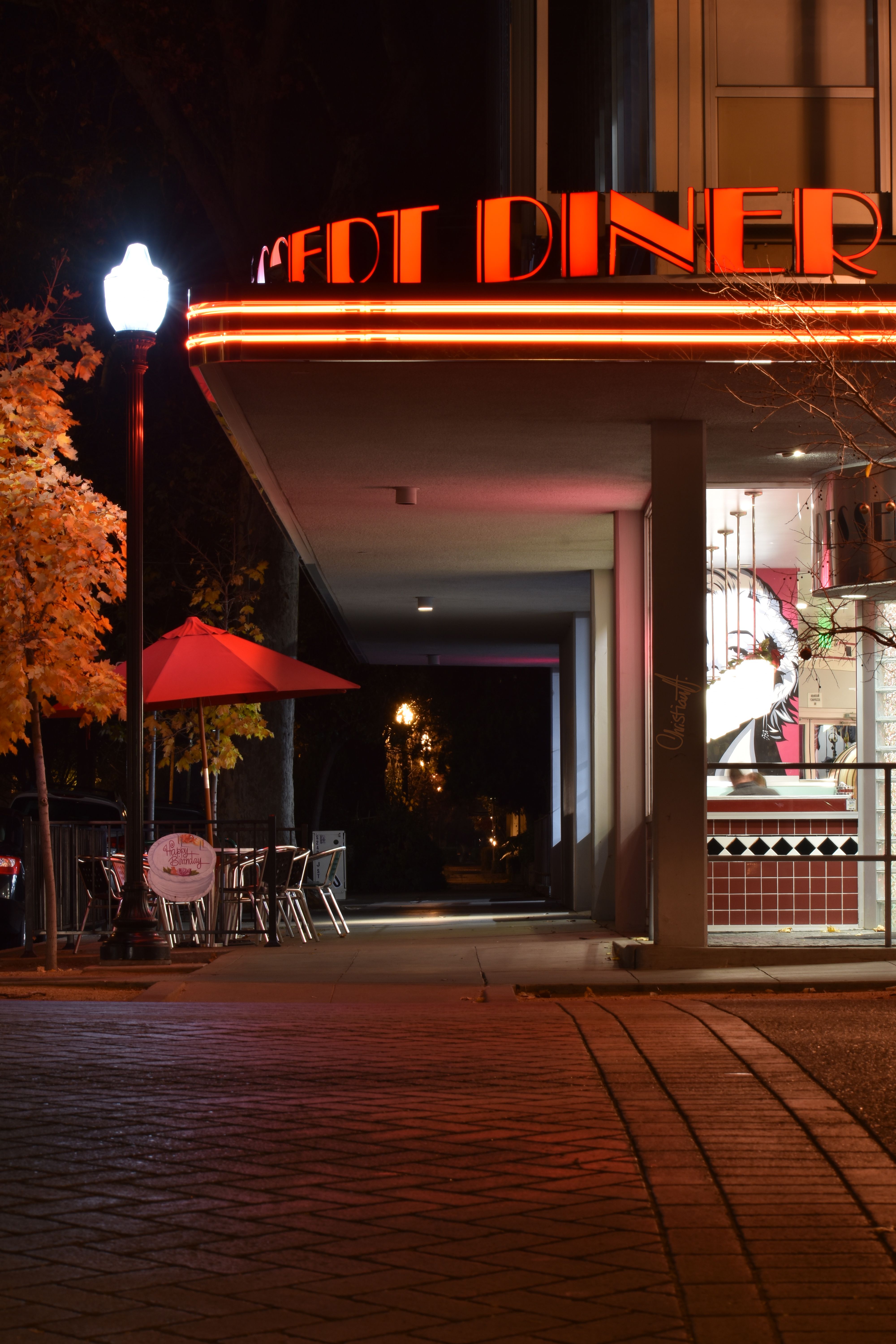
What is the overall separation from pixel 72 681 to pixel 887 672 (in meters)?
6.75

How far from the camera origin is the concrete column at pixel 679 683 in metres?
10.2

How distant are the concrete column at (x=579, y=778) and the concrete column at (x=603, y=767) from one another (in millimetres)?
752

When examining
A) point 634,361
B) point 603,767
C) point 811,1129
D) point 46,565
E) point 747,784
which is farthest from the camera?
point 603,767

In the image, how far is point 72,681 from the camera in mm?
10922

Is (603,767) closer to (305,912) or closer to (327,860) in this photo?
(305,912)

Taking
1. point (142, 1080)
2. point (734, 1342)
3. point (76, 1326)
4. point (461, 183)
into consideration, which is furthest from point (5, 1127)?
point (461, 183)

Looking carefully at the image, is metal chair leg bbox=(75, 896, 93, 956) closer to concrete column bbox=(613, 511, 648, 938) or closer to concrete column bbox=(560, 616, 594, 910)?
concrete column bbox=(613, 511, 648, 938)

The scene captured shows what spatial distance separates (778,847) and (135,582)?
5.58 m

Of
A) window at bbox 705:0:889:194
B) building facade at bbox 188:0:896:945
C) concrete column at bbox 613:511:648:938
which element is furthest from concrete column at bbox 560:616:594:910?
window at bbox 705:0:889:194

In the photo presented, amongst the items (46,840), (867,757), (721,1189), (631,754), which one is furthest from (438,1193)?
(631,754)

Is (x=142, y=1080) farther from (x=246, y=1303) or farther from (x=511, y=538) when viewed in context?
(x=511, y=538)

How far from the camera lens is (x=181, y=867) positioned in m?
11.9

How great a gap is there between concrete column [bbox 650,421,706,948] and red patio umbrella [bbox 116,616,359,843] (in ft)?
13.1
